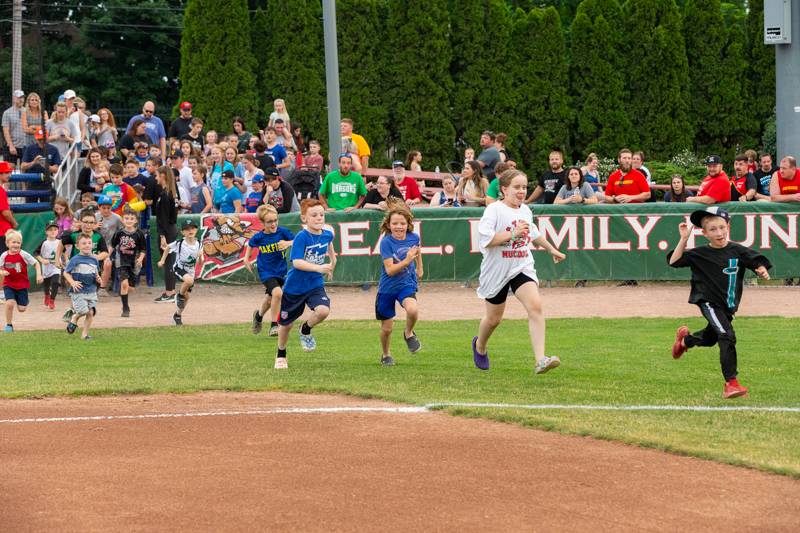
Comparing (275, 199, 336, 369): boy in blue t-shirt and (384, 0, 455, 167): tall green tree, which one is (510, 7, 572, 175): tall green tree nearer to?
(384, 0, 455, 167): tall green tree

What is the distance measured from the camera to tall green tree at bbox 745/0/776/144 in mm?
31781

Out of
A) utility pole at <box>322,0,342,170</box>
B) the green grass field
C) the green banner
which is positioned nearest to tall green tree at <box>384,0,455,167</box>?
utility pole at <box>322,0,342,170</box>

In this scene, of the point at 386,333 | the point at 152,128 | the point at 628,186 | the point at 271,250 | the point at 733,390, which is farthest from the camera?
the point at 152,128

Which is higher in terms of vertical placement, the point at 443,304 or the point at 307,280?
the point at 307,280

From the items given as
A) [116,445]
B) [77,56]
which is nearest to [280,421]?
[116,445]

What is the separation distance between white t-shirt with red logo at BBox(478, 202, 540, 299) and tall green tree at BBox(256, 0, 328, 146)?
20.8 metres

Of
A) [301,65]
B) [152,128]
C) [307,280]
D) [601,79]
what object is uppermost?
[301,65]

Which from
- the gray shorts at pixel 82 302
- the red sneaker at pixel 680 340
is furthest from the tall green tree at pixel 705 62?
the red sneaker at pixel 680 340

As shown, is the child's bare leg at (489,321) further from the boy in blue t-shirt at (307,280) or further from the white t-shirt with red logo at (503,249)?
the boy in blue t-shirt at (307,280)

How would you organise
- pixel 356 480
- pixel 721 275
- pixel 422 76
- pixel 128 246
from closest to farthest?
1. pixel 356 480
2. pixel 721 275
3. pixel 128 246
4. pixel 422 76

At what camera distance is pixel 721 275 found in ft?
35.5

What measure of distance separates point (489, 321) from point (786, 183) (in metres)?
10.6

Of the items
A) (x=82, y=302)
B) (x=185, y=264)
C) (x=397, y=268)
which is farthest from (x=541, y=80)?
(x=397, y=268)

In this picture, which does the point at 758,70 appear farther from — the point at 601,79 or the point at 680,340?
the point at 680,340
